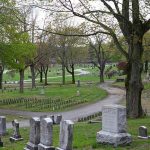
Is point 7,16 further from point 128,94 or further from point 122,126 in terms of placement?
point 122,126

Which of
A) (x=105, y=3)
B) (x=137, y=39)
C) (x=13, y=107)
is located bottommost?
(x=13, y=107)

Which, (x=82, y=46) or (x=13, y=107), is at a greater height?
(x=82, y=46)

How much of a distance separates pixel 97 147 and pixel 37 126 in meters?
1.97

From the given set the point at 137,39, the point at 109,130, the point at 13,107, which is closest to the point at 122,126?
the point at 109,130

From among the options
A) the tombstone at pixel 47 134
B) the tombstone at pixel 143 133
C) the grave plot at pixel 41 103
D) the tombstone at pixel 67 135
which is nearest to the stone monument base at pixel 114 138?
the tombstone at pixel 143 133

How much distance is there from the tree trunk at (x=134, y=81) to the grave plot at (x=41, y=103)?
1244 cm

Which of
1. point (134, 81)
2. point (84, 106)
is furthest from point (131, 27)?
point (84, 106)

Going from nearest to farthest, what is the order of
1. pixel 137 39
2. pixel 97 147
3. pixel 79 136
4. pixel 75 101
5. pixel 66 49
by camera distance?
pixel 97 147, pixel 79 136, pixel 137 39, pixel 75 101, pixel 66 49

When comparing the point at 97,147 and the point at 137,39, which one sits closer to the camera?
the point at 97,147

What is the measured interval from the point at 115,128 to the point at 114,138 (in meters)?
0.31

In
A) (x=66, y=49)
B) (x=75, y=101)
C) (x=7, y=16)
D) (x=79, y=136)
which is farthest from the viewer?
(x=66, y=49)

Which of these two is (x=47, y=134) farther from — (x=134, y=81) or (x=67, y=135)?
(x=134, y=81)

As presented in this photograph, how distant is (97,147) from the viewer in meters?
12.1

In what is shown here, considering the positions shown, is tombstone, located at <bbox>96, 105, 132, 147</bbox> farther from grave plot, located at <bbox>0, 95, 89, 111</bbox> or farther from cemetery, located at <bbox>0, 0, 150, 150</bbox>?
grave plot, located at <bbox>0, 95, 89, 111</bbox>
